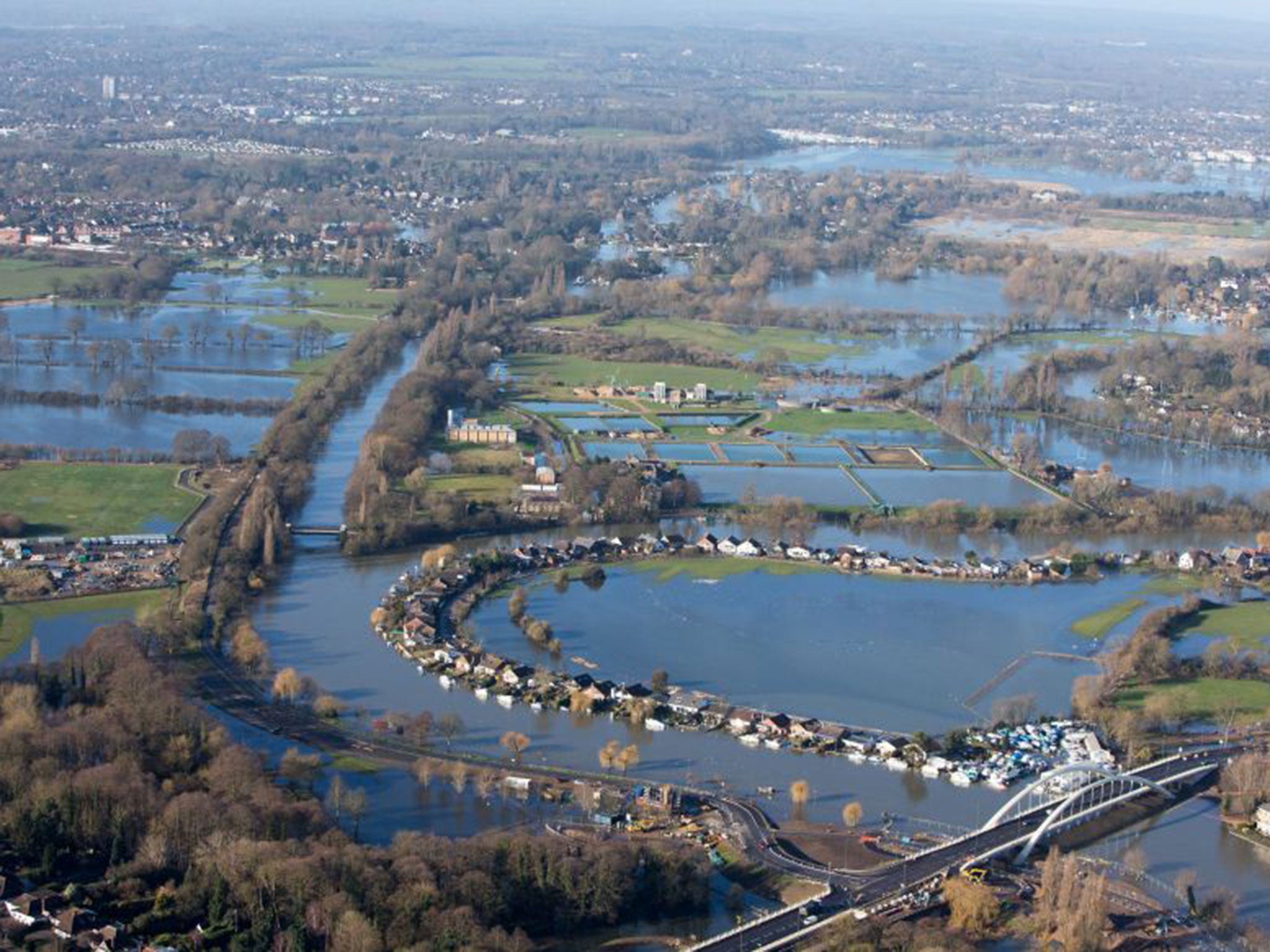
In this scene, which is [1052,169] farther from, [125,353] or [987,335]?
[125,353]

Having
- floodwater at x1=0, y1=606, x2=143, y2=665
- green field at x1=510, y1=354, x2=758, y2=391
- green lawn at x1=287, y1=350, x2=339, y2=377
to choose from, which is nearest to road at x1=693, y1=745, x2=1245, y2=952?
floodwater at x1=0, y1=606, x2=143, y2=665

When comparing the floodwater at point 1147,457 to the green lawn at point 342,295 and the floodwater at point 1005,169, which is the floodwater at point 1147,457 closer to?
the green lawn at point 342,295

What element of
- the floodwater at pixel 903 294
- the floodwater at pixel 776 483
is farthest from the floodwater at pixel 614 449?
the floodwater at pixel 903 294

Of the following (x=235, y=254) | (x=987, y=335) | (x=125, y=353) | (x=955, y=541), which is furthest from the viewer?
(x=235, y=254)

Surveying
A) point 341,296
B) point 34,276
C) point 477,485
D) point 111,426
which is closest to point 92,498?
point 111,426

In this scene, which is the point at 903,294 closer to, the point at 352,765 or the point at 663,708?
the point at 663,708

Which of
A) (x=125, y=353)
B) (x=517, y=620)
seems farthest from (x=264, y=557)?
(x=125, y=353)

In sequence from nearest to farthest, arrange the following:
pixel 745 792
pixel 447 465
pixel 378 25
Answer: pixel 745 792, pixel 447 465, pixel 378 25
